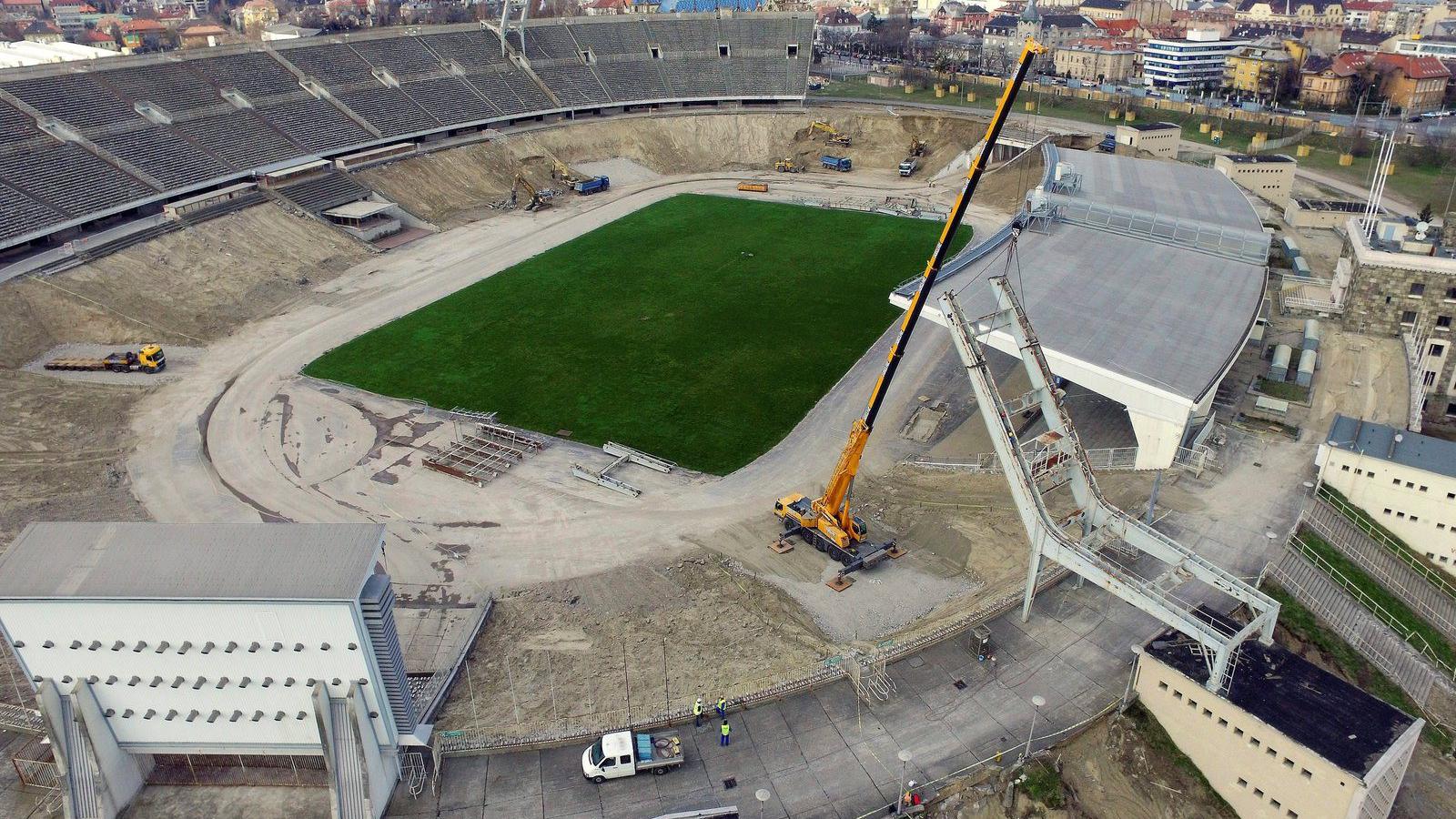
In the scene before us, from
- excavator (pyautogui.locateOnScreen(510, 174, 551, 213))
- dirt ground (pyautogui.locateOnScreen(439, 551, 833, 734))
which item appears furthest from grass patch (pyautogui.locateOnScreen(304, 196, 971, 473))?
dirt ground (pyautogui.locateOnScreen(439, 551, 833, 734))

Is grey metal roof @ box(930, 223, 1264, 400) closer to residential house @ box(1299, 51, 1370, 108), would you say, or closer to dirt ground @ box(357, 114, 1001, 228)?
dirt ground @ box(357, 114, 1001, 228)

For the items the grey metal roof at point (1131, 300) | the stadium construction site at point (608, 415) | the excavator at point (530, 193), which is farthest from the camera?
the excavator at point (530, 193)

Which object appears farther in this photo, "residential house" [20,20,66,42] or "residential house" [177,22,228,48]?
"residential house" [177,22,228,48]

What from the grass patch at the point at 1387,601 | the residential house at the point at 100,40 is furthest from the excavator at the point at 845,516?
the residential house at the point at 100,40

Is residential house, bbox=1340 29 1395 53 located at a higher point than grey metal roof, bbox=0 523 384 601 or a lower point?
higher

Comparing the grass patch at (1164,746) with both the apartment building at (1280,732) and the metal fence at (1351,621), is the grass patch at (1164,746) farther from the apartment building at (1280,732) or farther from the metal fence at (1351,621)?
the metal fence at (1351,621)

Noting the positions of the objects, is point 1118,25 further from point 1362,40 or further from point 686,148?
point 686,148
